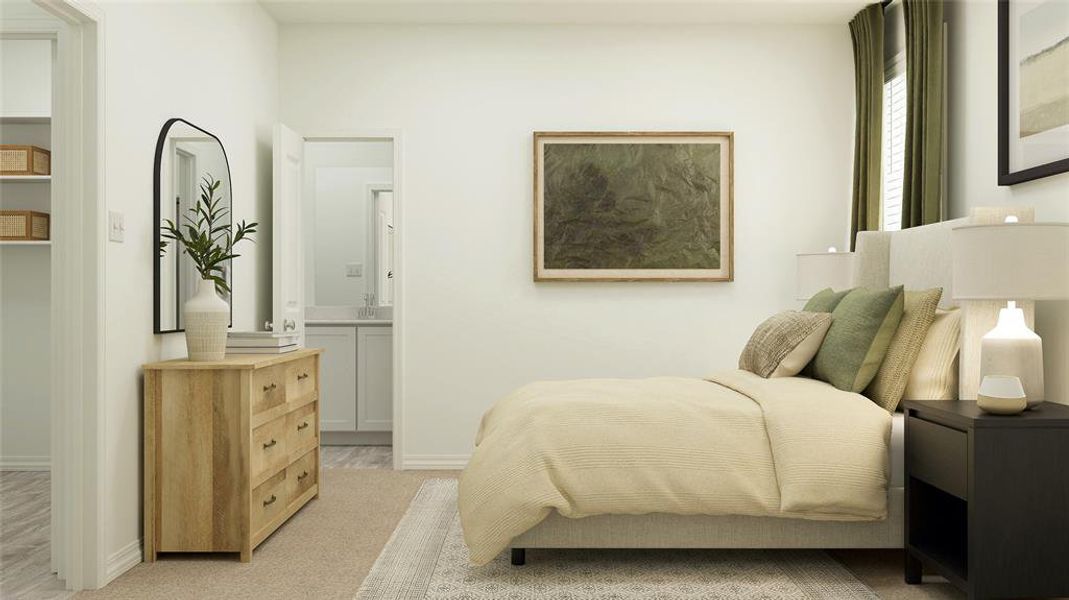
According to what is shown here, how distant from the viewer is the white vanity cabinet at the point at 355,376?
5863 millimetres

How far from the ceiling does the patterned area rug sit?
3177 mm

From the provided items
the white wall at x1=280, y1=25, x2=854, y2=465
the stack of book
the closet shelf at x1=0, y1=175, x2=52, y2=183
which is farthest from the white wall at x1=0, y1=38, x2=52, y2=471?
the stack of book

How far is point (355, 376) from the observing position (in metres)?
5.89

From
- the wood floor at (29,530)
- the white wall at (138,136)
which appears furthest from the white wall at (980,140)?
the wood floor at (29,530)

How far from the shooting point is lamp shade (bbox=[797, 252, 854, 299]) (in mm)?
4645

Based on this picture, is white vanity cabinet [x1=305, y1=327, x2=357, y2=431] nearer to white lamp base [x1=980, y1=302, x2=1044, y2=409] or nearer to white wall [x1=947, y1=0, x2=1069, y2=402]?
white wall [x1=947, y1=0, x2=1069, y2=402]

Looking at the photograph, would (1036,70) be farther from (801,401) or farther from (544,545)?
(544,545)

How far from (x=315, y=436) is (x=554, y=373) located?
1.61 m

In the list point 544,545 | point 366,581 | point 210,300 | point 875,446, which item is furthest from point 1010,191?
point 210,300

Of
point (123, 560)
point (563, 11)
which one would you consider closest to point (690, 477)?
point (123, 560)

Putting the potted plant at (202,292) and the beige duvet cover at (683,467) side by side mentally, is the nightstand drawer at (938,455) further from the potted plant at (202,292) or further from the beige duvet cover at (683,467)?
the potted plant at (202,292)

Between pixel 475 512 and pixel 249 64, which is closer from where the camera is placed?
pixel 475 512

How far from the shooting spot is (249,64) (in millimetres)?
4664

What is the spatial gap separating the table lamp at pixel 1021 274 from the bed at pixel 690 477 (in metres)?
Answer: 0.45
